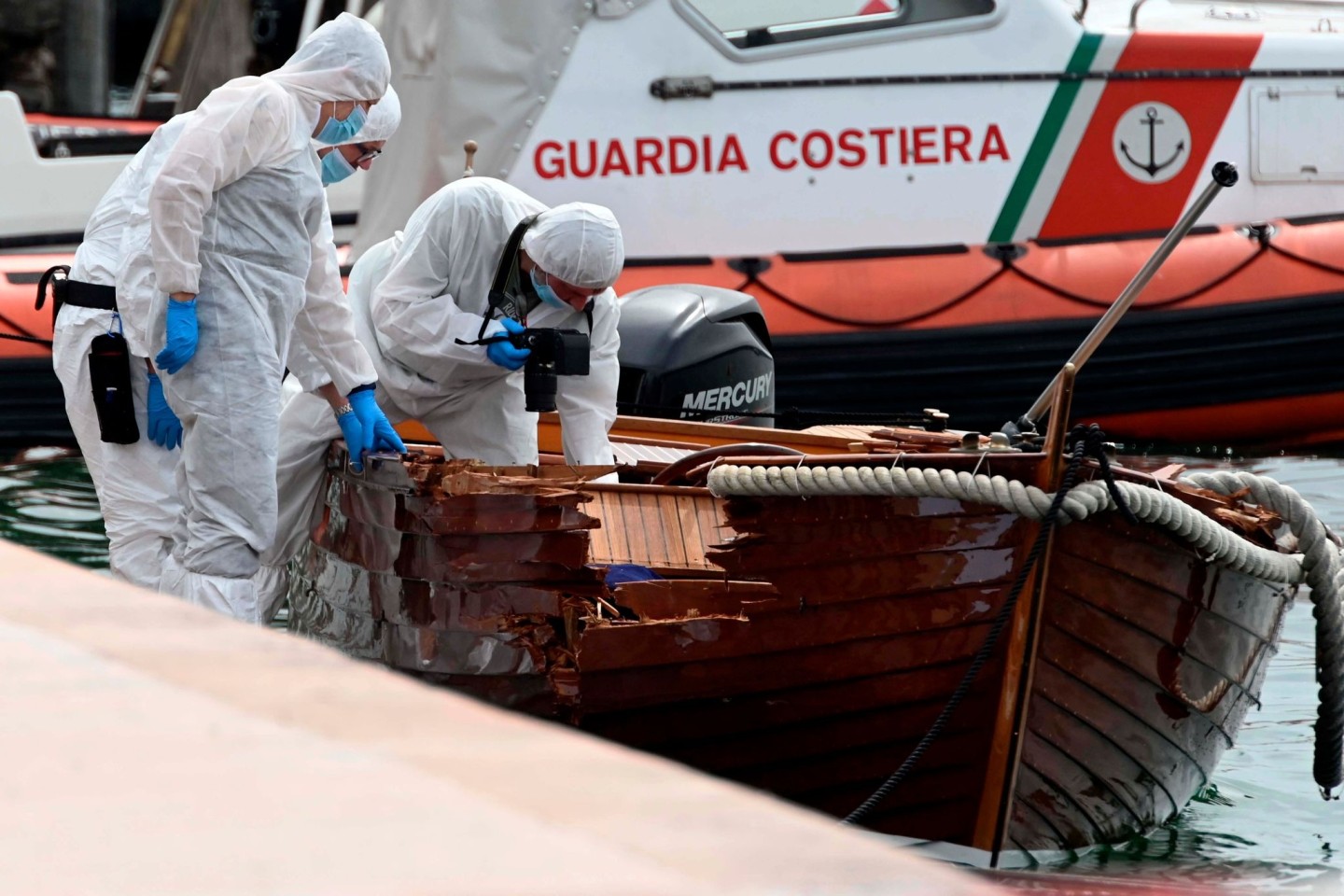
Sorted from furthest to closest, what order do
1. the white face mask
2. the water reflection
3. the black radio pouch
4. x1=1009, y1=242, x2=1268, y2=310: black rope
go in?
x1=1009, y1=242, x2=1268, y2=310: black rope
the water reflection
the white face mask
the black radio pouch

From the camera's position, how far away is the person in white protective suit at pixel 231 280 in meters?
4.05

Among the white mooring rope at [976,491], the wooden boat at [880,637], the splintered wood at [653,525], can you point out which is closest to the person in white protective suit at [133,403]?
the wooden boat at [880,637]

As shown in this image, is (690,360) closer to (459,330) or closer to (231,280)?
(459,330)

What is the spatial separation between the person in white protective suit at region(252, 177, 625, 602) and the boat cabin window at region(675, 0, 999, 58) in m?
3.50

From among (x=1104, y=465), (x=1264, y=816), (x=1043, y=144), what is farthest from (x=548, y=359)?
(x=1043, y=144)

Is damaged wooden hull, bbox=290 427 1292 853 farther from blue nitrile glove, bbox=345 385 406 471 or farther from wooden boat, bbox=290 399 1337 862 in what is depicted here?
blue nitrile glove, bbox=345 385 406 471

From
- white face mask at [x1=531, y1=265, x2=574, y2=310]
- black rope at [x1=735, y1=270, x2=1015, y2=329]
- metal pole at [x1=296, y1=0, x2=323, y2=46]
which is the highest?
metal pole at [x1=296, y1=0, x2=323, y2=46]

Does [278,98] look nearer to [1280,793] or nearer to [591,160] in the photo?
[1280,793]

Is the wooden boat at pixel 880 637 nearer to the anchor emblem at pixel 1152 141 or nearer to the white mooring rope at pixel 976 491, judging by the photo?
the white mooring rope at pixel 976 491

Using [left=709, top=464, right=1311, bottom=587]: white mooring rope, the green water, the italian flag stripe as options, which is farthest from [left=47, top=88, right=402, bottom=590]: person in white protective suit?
the italian flag stripe

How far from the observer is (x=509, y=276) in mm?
4820

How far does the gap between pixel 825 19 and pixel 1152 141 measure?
1.58 metres

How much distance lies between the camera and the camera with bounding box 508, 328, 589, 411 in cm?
464

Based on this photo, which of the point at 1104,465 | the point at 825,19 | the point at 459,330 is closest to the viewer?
the point at 1104,465
